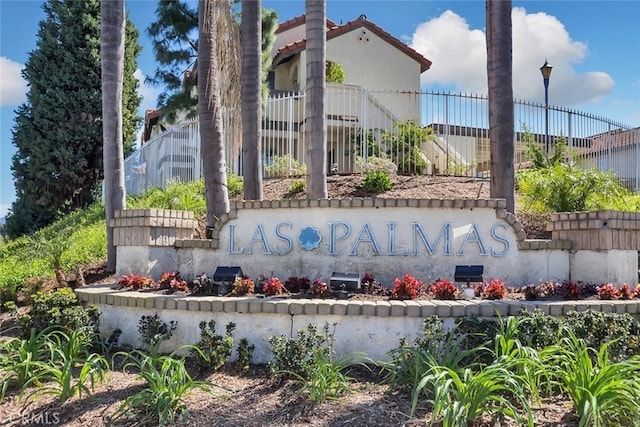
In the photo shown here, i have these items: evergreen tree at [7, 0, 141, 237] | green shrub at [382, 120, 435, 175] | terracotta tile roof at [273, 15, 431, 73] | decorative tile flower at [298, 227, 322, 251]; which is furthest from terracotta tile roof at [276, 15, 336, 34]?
decorative tile flower at [298, 227, 322, 251]

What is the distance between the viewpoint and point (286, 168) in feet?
36.5

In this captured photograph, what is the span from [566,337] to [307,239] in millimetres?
2767

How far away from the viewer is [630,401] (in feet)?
10.7

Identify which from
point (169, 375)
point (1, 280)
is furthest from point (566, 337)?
point (1, 280)

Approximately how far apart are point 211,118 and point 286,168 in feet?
12.9

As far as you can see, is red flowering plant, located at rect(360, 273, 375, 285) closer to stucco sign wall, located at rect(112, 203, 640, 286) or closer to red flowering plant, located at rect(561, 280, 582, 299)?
stucco sign wall, located at rect(112, 203, 640, 286)

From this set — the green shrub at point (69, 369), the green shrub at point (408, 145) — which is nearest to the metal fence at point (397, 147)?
the green shrub at point (408, 145)

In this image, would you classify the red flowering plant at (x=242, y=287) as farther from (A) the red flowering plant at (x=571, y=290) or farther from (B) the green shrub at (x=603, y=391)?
(A) the red flowering plant at (x=571, y=290)

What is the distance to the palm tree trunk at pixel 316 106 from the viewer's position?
6.64 m

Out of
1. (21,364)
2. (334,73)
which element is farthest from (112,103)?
(334,73)

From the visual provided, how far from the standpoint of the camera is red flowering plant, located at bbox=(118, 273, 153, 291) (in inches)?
227

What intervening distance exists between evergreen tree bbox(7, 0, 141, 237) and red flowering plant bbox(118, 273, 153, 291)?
1042 cm

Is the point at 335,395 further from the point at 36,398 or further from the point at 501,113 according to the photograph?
the point at 501,113

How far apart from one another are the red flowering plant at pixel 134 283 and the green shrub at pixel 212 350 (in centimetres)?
140
